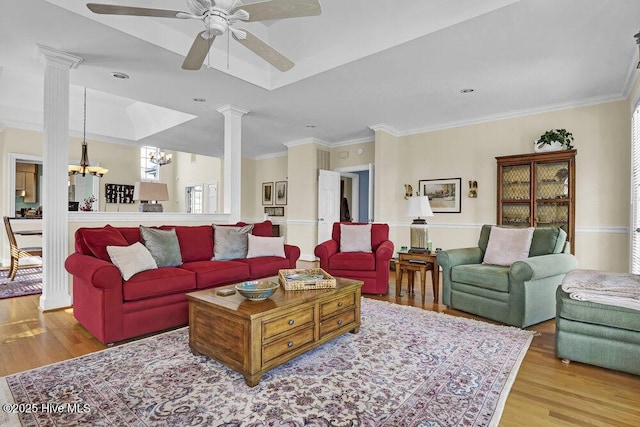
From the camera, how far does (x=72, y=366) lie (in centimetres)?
221

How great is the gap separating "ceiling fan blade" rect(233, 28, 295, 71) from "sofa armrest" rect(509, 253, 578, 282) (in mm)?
2677

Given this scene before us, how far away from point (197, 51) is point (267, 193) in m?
6.55

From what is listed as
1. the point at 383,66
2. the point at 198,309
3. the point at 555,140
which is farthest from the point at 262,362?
the point at 555,140

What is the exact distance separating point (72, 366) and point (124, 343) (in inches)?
16.9

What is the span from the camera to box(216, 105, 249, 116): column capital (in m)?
5.13

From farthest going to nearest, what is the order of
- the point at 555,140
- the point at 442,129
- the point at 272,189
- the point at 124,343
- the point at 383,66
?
the point at 272,189 < the point at 442,129 < the point at 555,140 < the point at 383,66 < the point at 124,343

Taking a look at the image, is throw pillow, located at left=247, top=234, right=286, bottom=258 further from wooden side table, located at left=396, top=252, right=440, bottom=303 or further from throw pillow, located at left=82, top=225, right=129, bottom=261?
wooden side table, located at left=396, top=252, right=440, bottom=303

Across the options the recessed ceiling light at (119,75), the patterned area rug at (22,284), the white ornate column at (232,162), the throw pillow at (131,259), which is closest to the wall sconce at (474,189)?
the white ornate column at (232,162)

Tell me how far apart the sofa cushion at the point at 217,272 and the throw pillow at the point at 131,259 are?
40cm

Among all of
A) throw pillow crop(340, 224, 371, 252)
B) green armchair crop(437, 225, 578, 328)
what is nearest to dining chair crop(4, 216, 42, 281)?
throw pillow crop(340, 224, 371, 252)

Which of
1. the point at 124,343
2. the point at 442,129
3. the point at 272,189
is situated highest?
the point at 442,129

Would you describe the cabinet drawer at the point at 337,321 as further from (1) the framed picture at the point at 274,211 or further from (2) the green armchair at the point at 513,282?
(1) the framed picture at the point at 274,211

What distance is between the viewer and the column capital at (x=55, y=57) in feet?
10.9

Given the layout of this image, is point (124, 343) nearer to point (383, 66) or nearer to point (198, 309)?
point (198, 309)
